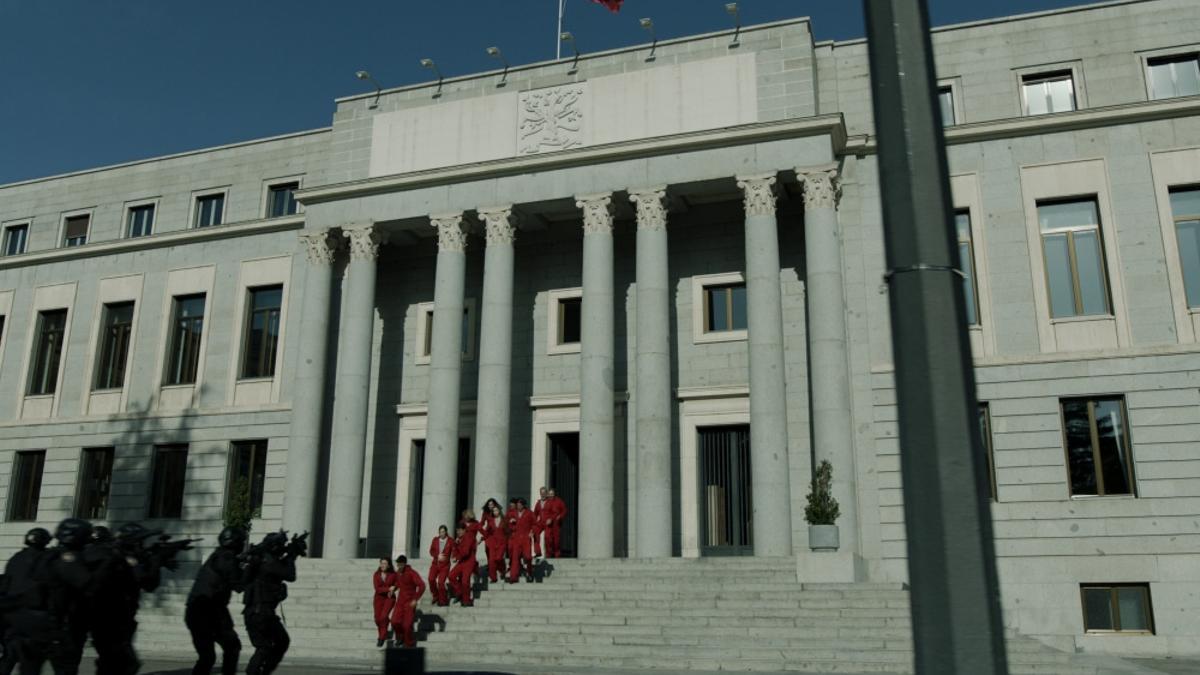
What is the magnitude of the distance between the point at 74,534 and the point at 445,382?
16.2 m

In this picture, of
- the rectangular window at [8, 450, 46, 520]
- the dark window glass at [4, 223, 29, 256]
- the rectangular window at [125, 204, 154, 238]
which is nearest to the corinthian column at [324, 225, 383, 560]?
the rectangular window at [125, 204, 154, 238]

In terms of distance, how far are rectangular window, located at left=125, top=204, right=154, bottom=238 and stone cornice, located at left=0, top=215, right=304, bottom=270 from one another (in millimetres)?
892

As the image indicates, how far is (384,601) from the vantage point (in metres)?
18.3

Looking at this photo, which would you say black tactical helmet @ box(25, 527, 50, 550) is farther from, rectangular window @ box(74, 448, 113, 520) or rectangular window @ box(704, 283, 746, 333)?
rectangular window @ box(74, 448, 113, 520)

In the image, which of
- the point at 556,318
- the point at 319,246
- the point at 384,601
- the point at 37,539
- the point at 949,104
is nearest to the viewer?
the point at 37,539

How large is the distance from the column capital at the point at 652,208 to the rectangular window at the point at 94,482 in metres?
19.4

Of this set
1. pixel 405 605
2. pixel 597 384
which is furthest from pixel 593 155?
pixel 405 605

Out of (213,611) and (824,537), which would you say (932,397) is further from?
(824,537)

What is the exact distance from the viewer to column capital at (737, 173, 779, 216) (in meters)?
25.1

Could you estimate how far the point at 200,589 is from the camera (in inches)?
462

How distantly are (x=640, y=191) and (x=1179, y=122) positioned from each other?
13.0 m

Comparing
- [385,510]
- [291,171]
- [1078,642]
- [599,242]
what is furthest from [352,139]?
[1078,642]

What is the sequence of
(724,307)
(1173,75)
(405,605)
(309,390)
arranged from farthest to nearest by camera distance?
(309,390) → (724,307) → (1173,75) → (405,605)

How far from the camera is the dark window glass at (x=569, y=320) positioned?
95.6 feet
